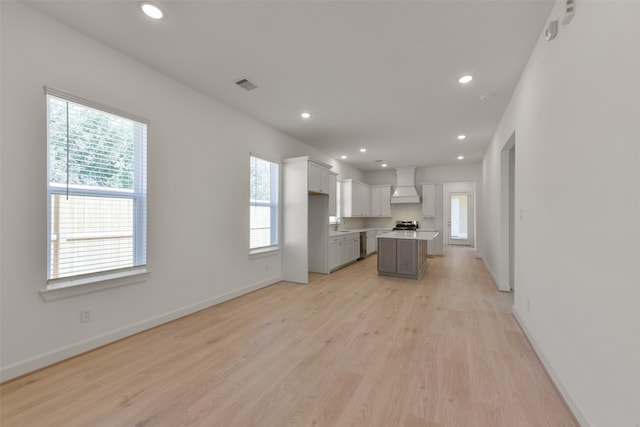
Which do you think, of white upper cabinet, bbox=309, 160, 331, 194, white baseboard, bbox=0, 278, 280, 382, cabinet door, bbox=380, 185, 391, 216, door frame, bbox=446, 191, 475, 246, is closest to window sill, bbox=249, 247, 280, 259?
white baseboard, bbox=0, 278, 280, 382

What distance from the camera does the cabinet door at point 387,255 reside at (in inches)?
209

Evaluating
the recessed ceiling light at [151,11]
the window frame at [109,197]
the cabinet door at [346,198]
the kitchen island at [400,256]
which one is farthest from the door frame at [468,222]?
the recessed ceiling light at [151,11]

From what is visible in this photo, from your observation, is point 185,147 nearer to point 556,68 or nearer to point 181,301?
point 181,301

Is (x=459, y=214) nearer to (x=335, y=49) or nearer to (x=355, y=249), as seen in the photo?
(x=355, y=249)

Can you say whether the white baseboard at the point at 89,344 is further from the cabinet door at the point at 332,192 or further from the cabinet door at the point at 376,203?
the cabinet door at the point at 376,203

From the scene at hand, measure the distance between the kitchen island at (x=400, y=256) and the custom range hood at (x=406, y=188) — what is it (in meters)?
3.46

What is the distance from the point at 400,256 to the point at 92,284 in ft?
15.4

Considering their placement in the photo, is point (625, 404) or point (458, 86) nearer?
point (625, 404)

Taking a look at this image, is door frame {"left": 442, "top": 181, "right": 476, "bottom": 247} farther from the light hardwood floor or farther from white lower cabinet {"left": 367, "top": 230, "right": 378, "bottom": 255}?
the light hardwood floor

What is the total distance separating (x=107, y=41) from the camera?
247 centimetres

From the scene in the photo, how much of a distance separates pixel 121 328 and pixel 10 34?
8.67 feet

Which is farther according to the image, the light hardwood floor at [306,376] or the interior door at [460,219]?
the interior door at [460,219]

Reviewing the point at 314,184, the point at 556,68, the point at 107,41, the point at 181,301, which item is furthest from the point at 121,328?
A: the point at 556,68

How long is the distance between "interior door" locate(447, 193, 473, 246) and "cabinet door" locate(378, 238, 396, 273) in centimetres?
631
